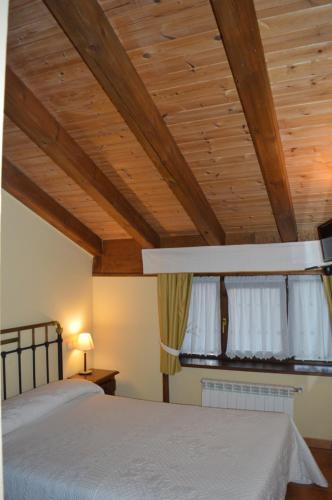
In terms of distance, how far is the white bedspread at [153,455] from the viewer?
2.19 metres

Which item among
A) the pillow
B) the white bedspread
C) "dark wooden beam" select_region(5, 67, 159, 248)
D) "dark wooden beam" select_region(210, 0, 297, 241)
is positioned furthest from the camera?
the pillow

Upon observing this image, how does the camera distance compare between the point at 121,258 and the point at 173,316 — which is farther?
the point at 121,258

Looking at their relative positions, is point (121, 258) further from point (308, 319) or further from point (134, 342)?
point (308, 319)

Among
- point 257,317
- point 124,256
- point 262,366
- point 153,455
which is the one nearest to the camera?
point 153,455

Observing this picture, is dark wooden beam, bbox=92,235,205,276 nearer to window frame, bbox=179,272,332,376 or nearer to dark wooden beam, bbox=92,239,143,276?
dark wooden beam, bbox=92,239,143,276

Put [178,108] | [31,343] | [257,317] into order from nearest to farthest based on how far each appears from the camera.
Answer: [178,108] < [31,343] < [257,317]

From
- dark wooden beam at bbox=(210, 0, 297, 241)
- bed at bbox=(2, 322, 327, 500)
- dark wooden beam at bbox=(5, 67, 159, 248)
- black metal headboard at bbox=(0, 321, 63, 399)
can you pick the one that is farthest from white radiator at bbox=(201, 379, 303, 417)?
dark wooden beam at bbox=(210, 0, 297, 241)

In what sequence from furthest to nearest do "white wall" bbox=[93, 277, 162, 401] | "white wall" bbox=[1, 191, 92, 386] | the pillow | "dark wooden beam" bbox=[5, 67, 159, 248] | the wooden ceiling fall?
"white wall" bbox=[93, 277, 162, 401], "white wall" bbox=[1, 191, 92, 386], the pillow, "dark wooden beam" bbox=[5, 67, 159, 248], the wooden ceiling

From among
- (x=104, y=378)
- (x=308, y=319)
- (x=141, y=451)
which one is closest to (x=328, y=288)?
(x=308, y=319)

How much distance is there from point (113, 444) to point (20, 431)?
736mm

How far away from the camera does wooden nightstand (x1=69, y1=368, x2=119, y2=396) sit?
13.9ft

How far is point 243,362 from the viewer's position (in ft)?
14.3

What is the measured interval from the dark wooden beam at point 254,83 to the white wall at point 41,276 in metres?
2.25

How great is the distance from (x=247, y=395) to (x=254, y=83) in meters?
3.06
